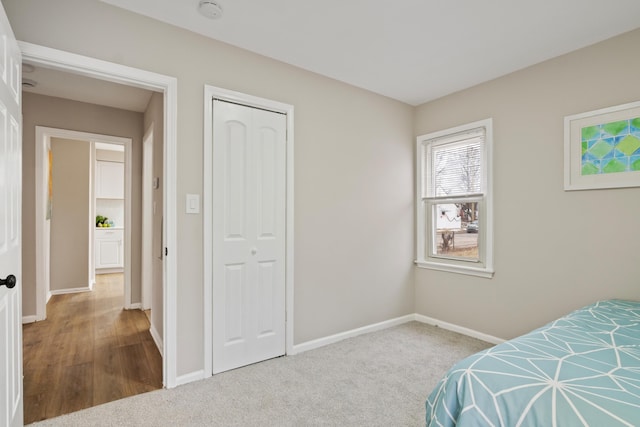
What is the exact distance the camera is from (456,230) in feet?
11.5

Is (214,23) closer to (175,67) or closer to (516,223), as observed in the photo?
(175,67)

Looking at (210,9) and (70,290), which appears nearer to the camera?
(210,9)

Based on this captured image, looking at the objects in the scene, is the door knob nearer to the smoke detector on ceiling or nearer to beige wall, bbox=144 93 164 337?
beige wall, bbox=144 93 164 337

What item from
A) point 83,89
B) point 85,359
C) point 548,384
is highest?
point 83,89

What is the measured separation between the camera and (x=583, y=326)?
174cm

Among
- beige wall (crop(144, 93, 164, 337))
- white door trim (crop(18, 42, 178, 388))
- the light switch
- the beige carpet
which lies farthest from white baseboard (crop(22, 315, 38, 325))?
the light switch

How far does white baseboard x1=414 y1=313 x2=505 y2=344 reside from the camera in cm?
309

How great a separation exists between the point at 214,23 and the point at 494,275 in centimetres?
309

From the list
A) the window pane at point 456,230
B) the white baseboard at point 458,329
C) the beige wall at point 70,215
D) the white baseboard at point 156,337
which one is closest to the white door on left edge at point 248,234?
the white baseboard at point 156,337

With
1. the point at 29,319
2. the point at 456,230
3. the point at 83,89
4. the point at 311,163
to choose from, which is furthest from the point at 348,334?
the point at 83,89

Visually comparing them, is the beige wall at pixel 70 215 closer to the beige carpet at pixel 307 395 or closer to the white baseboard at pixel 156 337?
the white baseboard at pixel 156 337

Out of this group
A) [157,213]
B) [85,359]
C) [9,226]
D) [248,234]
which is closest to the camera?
[9,226]

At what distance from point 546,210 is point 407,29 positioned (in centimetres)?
182

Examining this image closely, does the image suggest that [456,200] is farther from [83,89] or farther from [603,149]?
[83,89]
